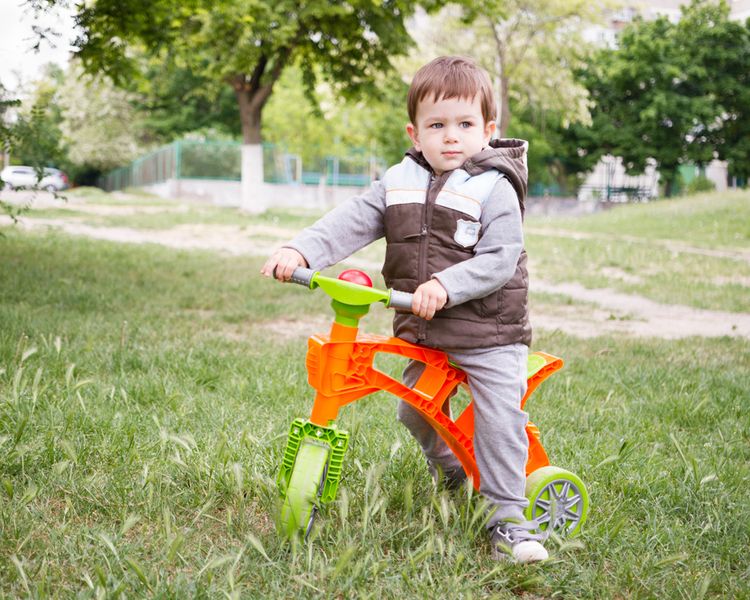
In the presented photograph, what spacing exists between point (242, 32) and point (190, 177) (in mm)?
15938

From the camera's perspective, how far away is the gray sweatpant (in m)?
2.67

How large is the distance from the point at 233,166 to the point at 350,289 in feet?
103

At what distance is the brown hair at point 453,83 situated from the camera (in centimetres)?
265

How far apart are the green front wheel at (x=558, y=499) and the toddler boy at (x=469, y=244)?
67 mm

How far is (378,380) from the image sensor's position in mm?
2580

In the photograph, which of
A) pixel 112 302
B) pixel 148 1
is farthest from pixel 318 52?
pixel 112 302

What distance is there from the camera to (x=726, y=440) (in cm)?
381

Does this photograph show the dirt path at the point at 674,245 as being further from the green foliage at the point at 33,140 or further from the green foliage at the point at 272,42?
the green foliage at the point at 33,140

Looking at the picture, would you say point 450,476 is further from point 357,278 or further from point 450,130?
point 450,130

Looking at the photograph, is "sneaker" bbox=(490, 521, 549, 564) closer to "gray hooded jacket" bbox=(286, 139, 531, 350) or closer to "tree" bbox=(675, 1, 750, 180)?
"gray hooded jacket" bbox=(286, 139, 531, 350)

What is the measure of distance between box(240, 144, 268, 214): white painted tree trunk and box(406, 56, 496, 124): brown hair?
19051mm

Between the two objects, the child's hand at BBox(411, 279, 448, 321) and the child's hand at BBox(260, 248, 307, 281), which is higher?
the child's hand at BBox(260, 248, 307, 281)

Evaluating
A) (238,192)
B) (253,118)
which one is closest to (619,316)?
(253,118)

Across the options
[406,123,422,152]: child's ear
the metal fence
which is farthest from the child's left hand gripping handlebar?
the metal fence
